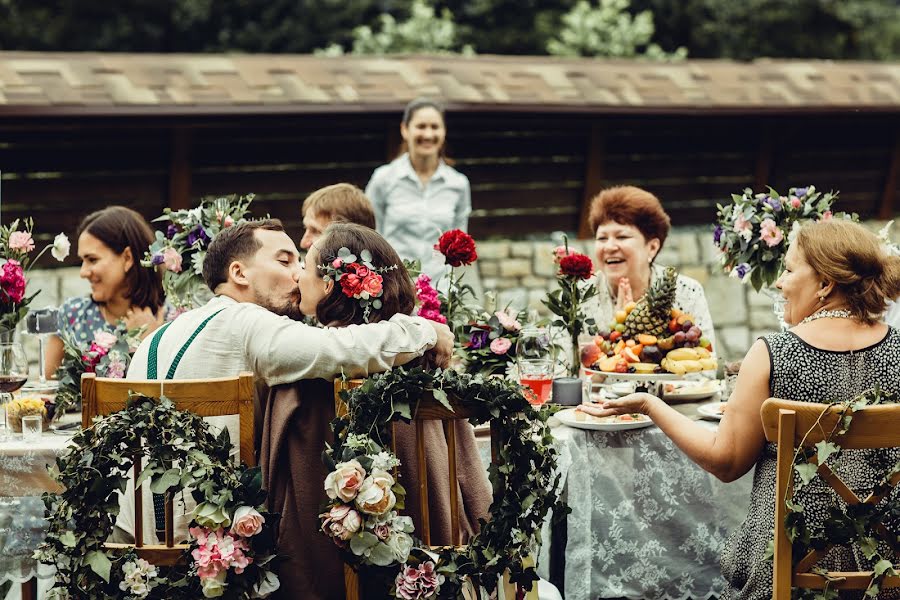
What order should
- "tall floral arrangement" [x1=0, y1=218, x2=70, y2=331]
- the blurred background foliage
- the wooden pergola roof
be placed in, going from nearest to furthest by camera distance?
"tall floral arrangement" [x1=0, y1=218, x2=70, y2=331] → the wooden pergola roof → the blurred background foliage

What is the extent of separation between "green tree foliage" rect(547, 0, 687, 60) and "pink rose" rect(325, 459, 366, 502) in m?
14.1

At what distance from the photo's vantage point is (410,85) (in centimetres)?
851

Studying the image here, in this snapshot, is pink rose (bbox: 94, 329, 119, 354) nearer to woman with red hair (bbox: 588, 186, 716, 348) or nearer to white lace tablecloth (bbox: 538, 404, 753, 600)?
white lace tablecloth (bbox: 538, 404, 753, 600)

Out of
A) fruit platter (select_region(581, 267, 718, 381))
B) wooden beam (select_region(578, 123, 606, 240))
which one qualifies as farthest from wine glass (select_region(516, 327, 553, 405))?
wooden beam (select_region(578, 123, 606, 240))

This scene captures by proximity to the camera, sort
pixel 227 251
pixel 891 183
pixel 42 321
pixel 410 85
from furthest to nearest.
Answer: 1. pixel 891 183
2. pixel 410 85
3. pixel 42 321
4. pixel 227 251

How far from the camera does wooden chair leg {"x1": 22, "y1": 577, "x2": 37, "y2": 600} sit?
3.77 meters

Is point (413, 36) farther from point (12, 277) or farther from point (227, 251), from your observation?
point (227, 251)

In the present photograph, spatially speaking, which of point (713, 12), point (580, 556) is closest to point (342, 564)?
point (580, 556)

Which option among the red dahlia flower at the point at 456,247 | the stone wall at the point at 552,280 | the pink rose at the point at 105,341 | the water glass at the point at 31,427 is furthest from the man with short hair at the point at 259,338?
the stone wall at the point at 552,280

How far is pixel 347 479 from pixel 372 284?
59cm

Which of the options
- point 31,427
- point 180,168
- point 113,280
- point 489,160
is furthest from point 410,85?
point 31,427

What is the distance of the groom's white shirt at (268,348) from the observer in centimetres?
314

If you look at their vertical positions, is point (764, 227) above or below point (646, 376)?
above

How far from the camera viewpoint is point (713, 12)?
18641mm
